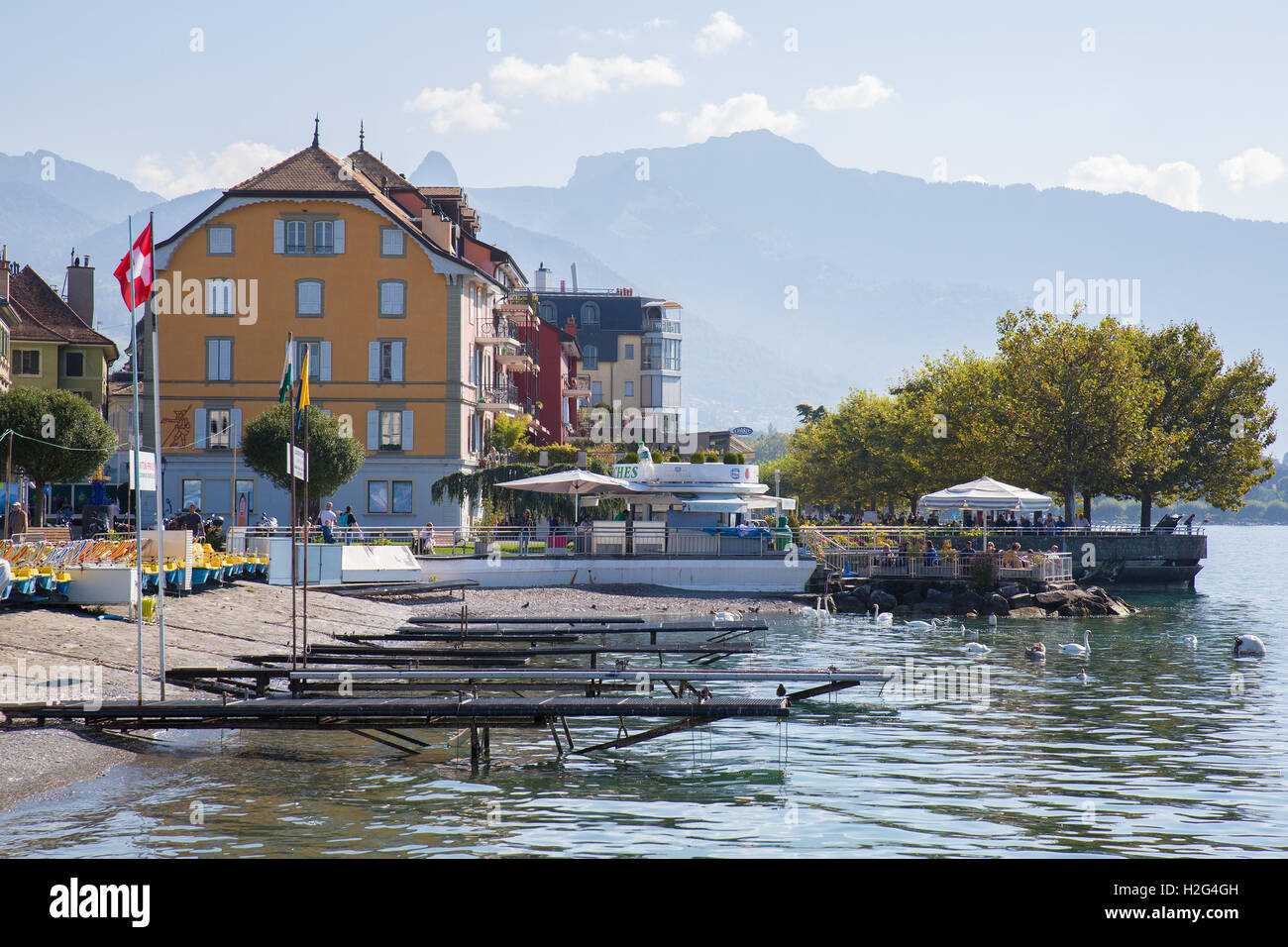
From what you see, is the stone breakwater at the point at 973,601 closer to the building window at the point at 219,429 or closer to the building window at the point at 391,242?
the building window at the point at 391,242

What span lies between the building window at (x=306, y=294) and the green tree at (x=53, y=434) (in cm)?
1358

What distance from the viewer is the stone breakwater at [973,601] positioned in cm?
4594

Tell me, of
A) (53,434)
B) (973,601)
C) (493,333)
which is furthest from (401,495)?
(973,601)

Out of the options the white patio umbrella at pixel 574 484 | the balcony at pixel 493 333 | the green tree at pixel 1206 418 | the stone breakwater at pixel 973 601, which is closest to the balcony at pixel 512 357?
the balcony at pixel 493 333

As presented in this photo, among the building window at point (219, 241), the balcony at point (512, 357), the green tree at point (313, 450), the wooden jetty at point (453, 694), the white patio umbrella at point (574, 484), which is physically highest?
the building window at point (219, 241)

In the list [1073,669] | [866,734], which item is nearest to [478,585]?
[1073,669]

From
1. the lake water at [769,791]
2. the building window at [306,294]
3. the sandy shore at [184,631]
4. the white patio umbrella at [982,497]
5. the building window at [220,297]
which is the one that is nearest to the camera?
the lake water at [769,791]

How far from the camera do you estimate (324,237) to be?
58.9 metres

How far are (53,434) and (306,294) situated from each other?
16.1 meters

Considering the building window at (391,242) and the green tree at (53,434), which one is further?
the building window at (391,242)

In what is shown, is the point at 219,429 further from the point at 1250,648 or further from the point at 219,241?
the point at 1250,648

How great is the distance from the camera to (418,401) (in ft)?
194
